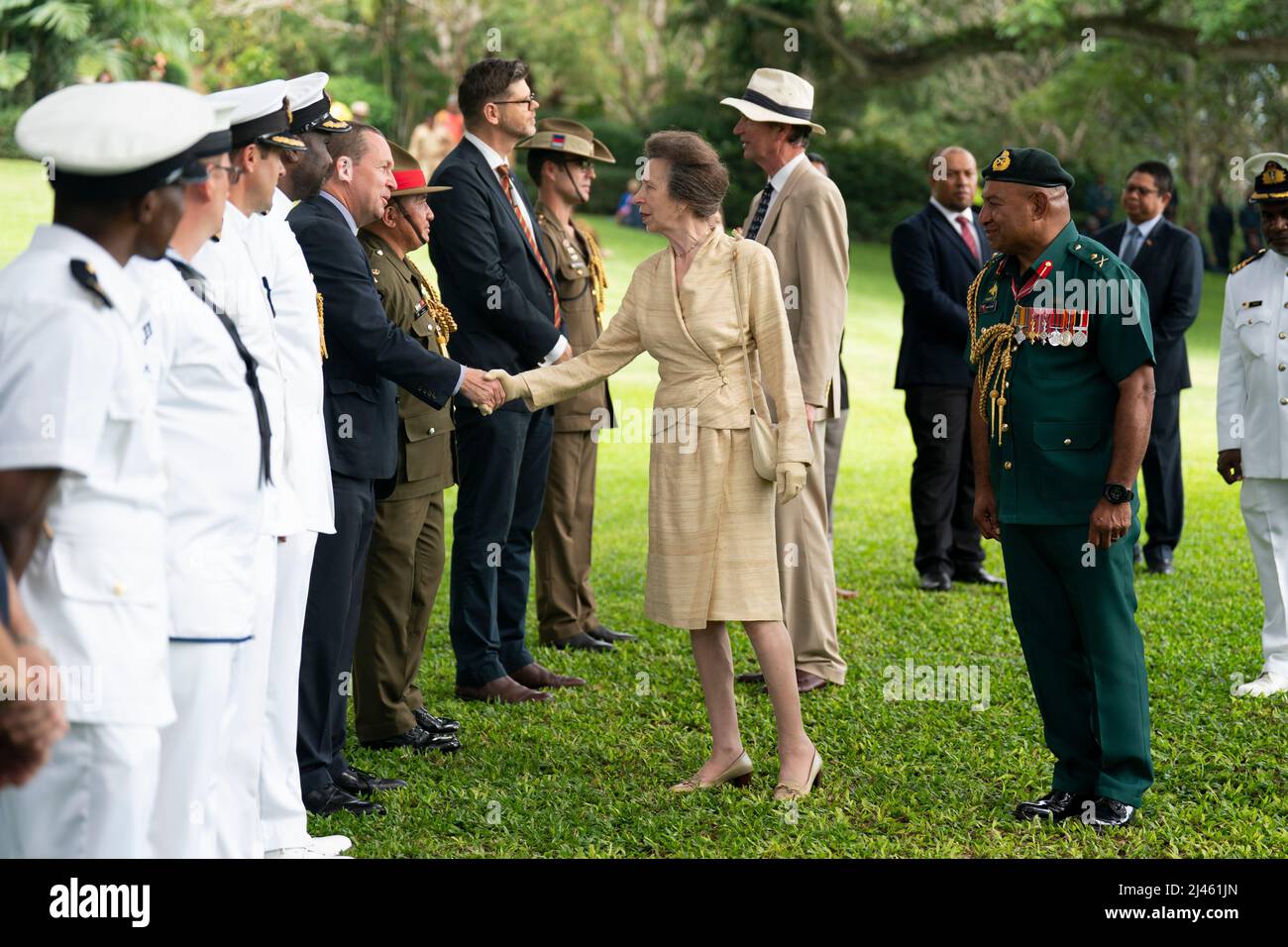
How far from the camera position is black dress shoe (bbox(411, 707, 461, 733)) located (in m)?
6.11

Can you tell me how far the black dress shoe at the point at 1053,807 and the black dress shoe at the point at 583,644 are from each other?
10.4ft

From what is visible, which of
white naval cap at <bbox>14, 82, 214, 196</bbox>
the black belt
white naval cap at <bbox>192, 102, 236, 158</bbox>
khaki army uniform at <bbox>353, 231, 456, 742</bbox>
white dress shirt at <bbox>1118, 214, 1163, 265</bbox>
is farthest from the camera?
white dress shirt at <bbox>1118, 214, 1163, 265</bbox>

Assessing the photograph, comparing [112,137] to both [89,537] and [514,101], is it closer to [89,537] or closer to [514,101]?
[89,537]

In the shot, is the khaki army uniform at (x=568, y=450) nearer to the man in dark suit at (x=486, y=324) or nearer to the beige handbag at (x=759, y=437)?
the man in dark suit at (x=486, y=324)

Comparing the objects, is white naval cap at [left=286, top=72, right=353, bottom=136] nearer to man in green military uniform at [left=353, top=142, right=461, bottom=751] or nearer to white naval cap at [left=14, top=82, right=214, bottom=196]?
man in green military uniform at [left=353, top=142, right=461, bottom=751]

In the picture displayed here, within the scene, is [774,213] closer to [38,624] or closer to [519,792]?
[519,792]

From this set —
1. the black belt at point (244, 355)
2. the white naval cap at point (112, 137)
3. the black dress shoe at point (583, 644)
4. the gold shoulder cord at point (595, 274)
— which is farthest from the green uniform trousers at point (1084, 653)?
the gold shoulder cord at point (595, 274)

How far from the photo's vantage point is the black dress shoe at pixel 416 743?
5.99m

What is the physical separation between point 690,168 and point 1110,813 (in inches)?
106

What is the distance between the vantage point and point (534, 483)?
24.1 feet

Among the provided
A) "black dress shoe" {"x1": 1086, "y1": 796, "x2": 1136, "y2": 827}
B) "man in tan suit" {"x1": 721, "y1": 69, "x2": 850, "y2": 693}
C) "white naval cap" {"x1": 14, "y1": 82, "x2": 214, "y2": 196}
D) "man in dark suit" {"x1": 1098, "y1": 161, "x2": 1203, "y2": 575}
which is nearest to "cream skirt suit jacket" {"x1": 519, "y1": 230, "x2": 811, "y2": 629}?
"black dress shoe" {"x1": 1086, "y1": 796, "x2": 1136, "y2": 827}

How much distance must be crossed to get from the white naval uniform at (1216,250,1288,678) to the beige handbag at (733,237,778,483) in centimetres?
267

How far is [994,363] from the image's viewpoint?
16.8 feet

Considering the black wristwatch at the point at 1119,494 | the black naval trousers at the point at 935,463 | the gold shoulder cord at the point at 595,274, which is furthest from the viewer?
the black naval trousers at the point at 935,463
